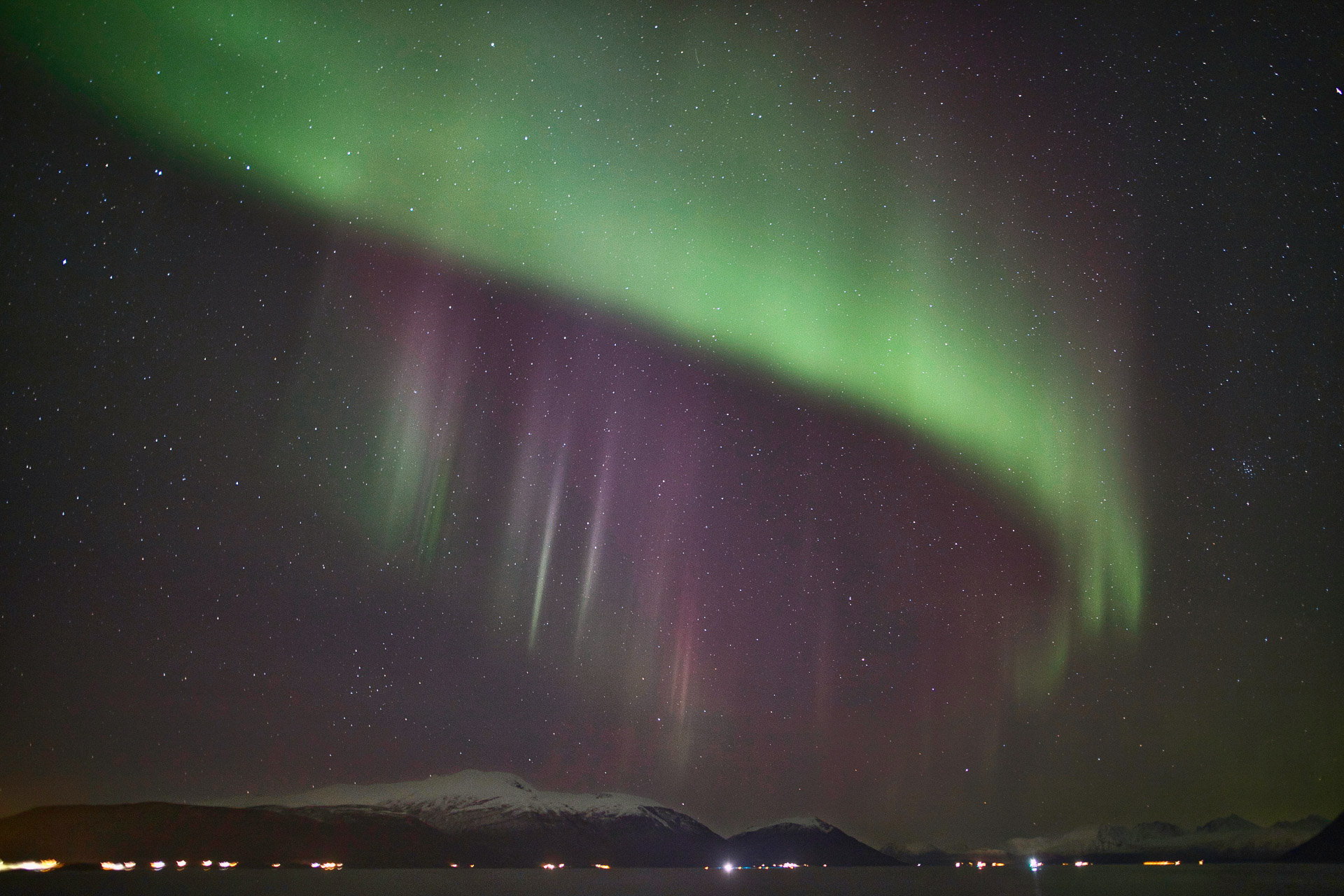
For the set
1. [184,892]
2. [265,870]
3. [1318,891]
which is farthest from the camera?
[265,870]

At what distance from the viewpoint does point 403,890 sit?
327 ft

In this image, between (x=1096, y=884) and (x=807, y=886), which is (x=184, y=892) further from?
(x=1096, y=884)

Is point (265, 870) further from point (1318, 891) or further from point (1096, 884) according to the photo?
point (1318, 891)

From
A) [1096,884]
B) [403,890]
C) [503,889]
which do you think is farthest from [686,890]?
[1096,884]

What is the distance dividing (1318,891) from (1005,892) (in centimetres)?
3245

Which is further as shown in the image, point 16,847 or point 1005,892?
point 16,847

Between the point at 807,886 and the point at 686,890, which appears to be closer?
the point at 686,890

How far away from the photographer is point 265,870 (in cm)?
18625

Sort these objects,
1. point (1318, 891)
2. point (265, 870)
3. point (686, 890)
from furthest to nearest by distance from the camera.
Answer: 1. point (265, 870)
2. point (686, 890)
3. point (1318, 891)

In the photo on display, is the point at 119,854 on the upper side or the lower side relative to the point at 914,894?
lower

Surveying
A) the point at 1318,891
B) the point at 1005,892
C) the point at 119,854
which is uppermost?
the point at 1318,891

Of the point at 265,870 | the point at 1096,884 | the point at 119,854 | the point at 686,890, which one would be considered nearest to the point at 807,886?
the point at 686,890

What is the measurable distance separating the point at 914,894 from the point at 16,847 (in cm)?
20235

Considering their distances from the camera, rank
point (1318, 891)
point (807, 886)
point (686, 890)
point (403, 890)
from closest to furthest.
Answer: point (1318, 891), point (403, 890), point (686, 890), point (807, 886)
